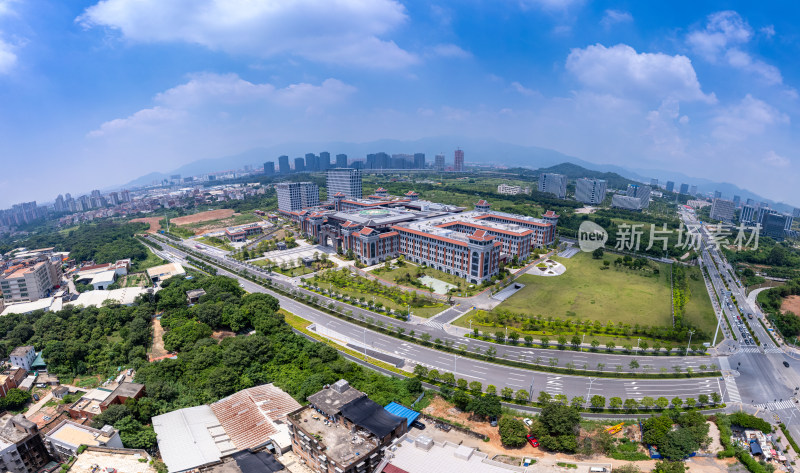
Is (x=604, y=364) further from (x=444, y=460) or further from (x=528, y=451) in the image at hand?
(x=444, y=460)

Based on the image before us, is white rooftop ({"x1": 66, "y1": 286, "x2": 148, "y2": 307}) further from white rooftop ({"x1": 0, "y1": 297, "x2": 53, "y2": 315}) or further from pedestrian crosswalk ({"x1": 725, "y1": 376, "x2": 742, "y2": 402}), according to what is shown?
pedestrian crosswalk ({"x1": 725, "y1": 376, "x2": 742, "y2": 402})

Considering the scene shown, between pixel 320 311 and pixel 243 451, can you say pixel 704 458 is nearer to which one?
pixel 243 451

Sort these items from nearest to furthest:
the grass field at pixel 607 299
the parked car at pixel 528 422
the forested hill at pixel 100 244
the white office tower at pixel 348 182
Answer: the parked car at pixel 528 422 < the grass field at pixel 607 299 < the forested hill at pixel 100 244 < the white office tower at pixel 348 182

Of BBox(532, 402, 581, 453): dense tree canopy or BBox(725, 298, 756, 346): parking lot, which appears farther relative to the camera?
BBox(725, 298, 756, 346): parking lot

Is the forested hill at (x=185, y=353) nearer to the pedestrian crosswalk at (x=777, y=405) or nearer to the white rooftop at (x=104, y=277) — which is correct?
the white rooftop at (x=104, y=277)

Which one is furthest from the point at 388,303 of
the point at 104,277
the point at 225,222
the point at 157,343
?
the point at 225,222

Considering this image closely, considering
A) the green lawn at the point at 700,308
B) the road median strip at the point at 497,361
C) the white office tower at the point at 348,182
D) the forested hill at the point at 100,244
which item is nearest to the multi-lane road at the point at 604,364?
the road median strip at the point at 497,361

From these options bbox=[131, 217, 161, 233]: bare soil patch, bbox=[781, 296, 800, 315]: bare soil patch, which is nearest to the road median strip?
bbox=[781, 296, 800, 315]: bare soil patch
